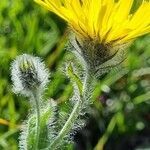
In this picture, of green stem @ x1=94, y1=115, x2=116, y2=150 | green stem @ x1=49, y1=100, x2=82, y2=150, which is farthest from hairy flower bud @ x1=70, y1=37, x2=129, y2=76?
green stem @ x1=94, y1=115, x2=116, y2=150

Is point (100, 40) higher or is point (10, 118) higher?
point (100, 40)

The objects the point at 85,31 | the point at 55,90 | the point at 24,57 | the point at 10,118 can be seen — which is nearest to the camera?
the point at 85,31

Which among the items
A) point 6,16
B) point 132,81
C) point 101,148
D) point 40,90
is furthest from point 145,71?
point 40,90

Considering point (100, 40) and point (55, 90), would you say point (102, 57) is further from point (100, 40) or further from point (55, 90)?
point (55, 90)

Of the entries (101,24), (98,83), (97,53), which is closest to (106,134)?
(98,83)

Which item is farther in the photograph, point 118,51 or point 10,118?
point 10,118

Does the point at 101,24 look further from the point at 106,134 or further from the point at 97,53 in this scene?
the point at 106,134

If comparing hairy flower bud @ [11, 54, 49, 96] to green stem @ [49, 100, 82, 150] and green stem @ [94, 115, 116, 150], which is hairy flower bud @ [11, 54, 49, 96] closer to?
green stem @ [49, 100, 82, 150]
